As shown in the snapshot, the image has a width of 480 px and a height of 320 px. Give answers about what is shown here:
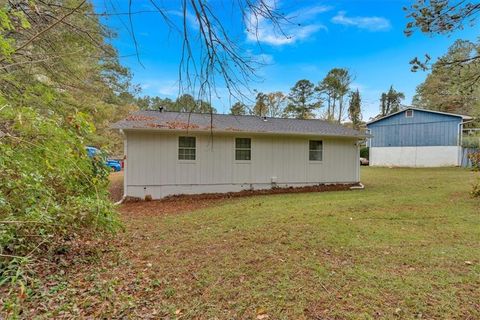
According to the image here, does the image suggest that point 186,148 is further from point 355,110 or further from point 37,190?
point 355,110

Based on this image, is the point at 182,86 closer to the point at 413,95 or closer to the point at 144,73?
the point at 144,73

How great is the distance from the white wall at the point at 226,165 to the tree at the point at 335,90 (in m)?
18.5

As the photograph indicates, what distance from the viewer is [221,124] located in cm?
1059

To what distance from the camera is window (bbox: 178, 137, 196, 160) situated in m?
9.86

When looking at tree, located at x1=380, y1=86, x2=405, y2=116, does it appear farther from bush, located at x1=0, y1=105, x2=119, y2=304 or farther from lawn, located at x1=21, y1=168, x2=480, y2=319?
bush, located at x1=0, y1=105, x2=119, y2=304

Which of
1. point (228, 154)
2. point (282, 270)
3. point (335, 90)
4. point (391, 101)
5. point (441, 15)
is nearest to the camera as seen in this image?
point (282, 270)

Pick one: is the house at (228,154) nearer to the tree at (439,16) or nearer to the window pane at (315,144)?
the window pane at (315,144)

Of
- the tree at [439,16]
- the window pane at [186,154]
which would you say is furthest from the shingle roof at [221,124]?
the tree at [439,16]

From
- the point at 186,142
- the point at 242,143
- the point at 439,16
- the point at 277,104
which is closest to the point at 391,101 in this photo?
the point at 277,104

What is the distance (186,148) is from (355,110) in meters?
26.4

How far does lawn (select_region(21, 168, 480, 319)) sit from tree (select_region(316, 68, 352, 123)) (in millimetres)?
24474

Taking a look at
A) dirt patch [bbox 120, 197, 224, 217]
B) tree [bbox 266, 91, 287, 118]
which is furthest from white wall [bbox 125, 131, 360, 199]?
tree [bbox 266, 91, 287, 118]

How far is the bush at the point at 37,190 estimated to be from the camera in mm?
2977

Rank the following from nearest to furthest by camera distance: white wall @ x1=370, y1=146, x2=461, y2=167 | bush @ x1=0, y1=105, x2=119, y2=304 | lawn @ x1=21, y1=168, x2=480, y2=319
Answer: lawn @ x1=21, y1=168, x2=480, y2=319 < bush @ x1=0, y1=105, x2=119, y2=304 < white wall @ x1=370, y1=146, x2=461, y2=167
